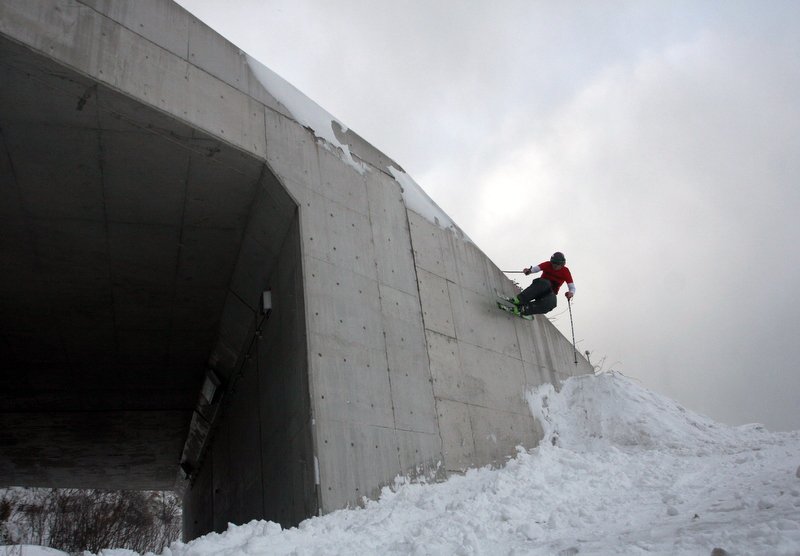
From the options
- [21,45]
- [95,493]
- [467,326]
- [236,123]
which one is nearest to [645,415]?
[467,326]

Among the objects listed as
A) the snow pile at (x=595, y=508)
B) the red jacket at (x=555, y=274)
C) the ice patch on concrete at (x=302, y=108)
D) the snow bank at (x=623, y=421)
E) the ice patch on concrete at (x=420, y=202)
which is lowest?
the snow pile at (x=595, y=508)

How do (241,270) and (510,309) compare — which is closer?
(241,270)

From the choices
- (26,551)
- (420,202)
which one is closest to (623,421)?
(420,202)

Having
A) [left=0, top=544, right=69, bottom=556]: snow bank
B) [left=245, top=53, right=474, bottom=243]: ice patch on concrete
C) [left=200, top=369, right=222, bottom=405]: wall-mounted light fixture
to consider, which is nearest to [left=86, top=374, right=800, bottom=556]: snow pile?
[left=0, top=544, right=69, bottom=556]: snow bank

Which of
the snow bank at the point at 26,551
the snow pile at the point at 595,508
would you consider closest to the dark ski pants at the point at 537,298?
the snow pile at the point at 595,508

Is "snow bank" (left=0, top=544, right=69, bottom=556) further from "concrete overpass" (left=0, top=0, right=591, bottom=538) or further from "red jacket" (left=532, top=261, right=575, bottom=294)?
"red jacket" (left=532, top=261, right=575, bottom=294)

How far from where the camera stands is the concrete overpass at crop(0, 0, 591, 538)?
6.40 meters

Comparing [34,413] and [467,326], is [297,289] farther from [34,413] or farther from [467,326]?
[34,413]

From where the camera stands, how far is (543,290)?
1053 centimetres

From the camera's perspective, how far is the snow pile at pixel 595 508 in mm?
3968

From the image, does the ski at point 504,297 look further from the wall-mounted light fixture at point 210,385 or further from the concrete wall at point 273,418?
the wall-mounted light fixture at point 210,385

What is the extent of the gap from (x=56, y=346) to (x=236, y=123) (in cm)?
605

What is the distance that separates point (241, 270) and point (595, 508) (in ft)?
19.6

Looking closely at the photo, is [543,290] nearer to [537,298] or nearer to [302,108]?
[537,298]
